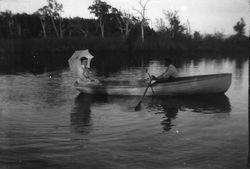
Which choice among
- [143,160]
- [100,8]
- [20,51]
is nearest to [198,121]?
[143,160]

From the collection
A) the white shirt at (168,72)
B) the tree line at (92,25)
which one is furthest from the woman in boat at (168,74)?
the tree line at (92,25)

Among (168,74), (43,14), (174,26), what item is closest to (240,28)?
(174,26)

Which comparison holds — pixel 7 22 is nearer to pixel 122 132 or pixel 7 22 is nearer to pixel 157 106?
pixel 157 106

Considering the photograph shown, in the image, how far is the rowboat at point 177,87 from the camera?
44.1ft

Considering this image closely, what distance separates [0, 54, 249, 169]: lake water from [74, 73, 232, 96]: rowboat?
28 centimetres

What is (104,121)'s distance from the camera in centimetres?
1007

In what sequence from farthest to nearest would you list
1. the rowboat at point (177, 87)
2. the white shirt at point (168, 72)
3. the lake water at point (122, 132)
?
the white shirt at point (168, 72) → the rowboat at point (177, 87) → the lake water at point (122, 132)

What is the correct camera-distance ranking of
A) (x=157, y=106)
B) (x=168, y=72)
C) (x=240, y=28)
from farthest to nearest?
(x=240, y=28) → (x=168, y=72) → (x=157, y=106)

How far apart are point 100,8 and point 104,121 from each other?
4573cm

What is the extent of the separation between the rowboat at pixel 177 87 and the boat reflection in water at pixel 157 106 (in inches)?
8.4

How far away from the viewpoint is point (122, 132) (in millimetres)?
8812

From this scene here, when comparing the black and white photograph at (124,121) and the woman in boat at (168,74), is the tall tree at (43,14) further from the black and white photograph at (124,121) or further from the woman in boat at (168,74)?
the woman in boat at (168,74)

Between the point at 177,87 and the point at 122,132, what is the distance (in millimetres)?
5263

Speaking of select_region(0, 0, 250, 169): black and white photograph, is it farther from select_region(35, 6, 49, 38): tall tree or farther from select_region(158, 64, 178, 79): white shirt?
select_region(35, 6, 49, 38): tall tree
